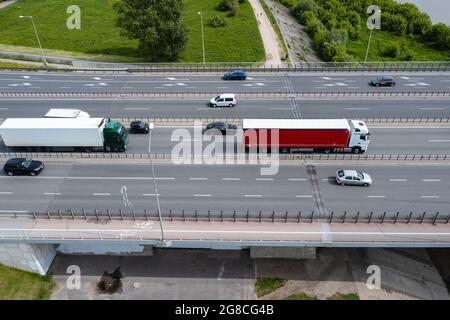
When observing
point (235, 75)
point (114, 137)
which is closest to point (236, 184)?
point (114, 137)

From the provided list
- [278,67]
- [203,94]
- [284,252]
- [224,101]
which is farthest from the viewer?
[278,67]

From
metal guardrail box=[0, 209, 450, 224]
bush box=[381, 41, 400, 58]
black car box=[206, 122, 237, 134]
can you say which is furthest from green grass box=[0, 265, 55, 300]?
bush box=[381, 41, 400, 58]

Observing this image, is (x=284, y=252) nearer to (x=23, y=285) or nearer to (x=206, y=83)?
(x=23, y=285)

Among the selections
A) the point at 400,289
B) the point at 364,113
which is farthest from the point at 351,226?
the point at 364,113

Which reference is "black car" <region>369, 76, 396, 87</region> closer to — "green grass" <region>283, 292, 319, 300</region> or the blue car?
the blue car

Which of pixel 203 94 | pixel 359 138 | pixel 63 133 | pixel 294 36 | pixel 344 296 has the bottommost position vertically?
pixel 344 296

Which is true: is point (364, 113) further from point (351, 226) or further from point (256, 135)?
point (351, 226)
